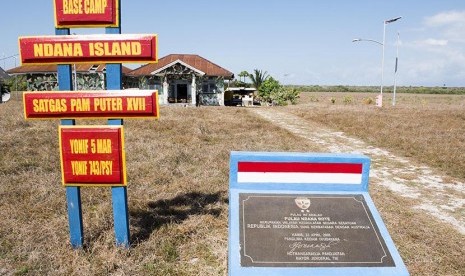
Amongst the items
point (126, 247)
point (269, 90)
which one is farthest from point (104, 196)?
point (269, 90)

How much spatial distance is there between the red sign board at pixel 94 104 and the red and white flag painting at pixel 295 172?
4.64ft

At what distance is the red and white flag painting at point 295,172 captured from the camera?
150 inches

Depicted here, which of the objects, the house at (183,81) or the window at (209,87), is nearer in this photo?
the house at (183,81)

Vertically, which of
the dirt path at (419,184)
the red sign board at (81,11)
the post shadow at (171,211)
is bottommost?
the dirt path at (419,184)

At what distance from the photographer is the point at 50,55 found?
4273mm

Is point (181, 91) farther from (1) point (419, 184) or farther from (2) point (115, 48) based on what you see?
(2) point (115, 48)

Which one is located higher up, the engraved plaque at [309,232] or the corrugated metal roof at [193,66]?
the corrugated metal roof at [193,66]

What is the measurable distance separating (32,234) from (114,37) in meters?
3.02

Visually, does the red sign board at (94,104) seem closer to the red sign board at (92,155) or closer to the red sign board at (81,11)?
the red sign board at (92,155)

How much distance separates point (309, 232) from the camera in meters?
3.46

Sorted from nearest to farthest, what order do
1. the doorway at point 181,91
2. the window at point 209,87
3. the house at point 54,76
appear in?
the doorway at point 181,91, the window at point 209,87, the house at point 54,76

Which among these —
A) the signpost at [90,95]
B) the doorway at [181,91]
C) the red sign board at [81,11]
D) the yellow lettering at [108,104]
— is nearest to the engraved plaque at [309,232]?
the signpost at [90,95]

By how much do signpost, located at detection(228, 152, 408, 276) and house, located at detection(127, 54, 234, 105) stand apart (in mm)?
29992

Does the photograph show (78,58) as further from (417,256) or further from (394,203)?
(394,203)
